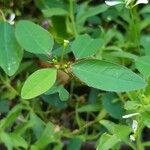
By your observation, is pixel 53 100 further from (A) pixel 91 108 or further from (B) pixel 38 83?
(B) pixel 38 83

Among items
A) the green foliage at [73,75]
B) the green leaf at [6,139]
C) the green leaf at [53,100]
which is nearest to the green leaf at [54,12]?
the green foliage at [73,75]

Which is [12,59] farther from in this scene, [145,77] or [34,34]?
[145,77]

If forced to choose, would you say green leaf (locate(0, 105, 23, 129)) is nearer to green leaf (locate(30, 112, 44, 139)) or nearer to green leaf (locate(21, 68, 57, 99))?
green leaf (locate(30, 112, 44, 139))

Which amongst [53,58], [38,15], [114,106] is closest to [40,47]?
[53,58]

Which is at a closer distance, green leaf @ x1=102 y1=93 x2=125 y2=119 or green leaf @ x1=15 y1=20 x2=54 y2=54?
green leaf @ x1=15 y1=20 x2=54 y2=54

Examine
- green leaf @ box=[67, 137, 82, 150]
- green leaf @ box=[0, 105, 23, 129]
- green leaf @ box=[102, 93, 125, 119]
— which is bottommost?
green leaf @ box=[67, 137, 82, 150]

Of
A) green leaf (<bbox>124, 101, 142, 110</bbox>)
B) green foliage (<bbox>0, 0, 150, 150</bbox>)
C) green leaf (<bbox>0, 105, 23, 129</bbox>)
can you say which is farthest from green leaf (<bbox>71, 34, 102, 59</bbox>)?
green leaf (<bbox>0, 105, 23, 129</bbox>)
